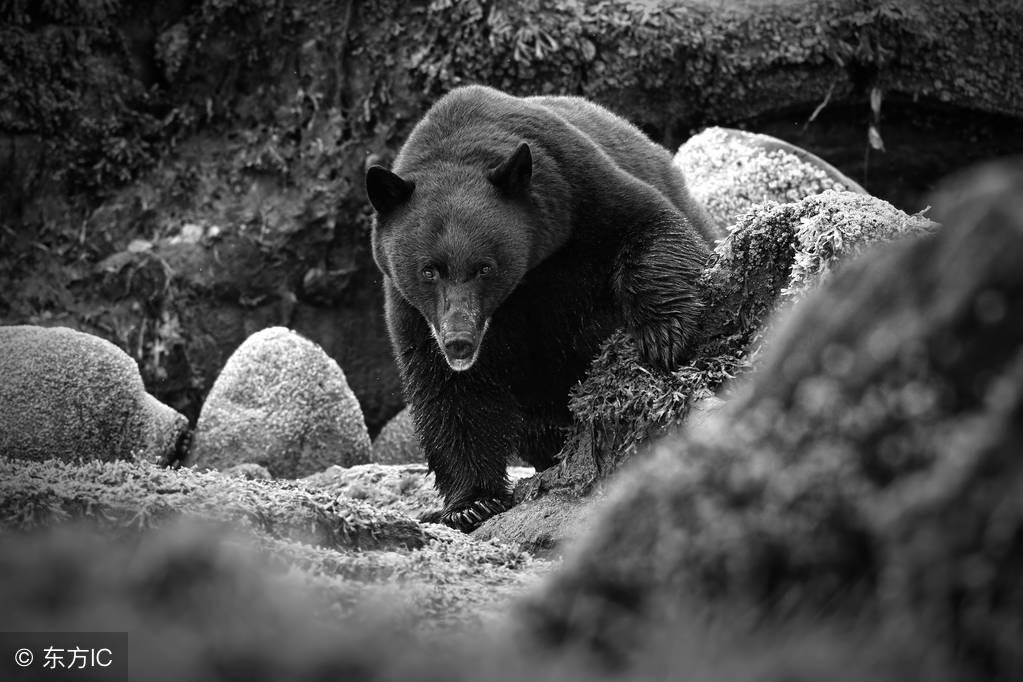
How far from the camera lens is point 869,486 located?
1.79 metres

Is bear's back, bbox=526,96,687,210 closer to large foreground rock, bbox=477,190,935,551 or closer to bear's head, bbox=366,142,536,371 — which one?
bear's head, bbox=366,142,536,371

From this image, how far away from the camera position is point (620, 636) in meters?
1.87

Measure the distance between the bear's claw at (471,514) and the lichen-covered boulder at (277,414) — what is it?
2811mm

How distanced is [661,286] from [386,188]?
1609mm

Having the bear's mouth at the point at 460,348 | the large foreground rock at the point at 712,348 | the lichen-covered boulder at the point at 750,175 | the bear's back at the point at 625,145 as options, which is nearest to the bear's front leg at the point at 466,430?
the large foreground rock at the point at 712,348

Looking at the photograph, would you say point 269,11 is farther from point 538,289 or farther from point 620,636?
point 620,636

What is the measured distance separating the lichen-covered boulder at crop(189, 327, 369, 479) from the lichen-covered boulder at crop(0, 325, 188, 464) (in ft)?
1.57

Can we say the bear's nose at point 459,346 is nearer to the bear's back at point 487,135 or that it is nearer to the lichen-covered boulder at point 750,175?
the bear's back at point 487,135

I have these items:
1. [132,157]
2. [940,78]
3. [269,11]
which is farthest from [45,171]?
[940,78]

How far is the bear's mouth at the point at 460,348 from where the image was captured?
597 centimetres

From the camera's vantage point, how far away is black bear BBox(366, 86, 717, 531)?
620 cm

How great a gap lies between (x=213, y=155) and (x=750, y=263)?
729 centimetres

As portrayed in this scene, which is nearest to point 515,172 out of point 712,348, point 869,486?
point 712,348

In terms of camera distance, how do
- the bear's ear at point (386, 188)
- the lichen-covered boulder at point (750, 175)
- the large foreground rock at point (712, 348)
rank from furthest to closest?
the lichen-covered boulder at point (750, 175) < the bear's ear at point (386, 188) < the large foreground rock at point (712, 348)
